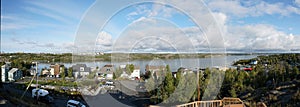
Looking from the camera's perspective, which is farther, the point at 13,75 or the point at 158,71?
the point at 13,75

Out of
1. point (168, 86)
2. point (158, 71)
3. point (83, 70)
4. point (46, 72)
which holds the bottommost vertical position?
point (46, 72)

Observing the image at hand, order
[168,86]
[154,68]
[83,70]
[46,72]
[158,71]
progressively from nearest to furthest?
1. [168,86]
2. [158,71]
3. [154,68]
4. [83,70]
5. [46,72]

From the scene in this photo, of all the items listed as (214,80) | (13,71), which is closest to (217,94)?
(214,80)

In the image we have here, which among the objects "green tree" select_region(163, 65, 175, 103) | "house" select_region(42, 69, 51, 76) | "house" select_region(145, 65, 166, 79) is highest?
"house" select_region(145, 65, 166, 79)

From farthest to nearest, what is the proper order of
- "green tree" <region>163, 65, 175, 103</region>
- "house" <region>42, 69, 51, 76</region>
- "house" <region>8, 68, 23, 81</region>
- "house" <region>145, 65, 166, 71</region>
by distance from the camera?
"house" <region>42, 69, 51, 76</region>, "house" <region>8, 68, 23, 81</region>, "house" <region>145, 65, 166, 71</region>, "green tree" <region>163, 65, 175, 103</region>

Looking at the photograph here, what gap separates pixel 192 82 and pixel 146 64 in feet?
16.6

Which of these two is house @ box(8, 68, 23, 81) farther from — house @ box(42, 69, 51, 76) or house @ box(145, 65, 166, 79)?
house @ box(145, 65, 166, 79)

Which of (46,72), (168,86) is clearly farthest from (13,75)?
(168,86)

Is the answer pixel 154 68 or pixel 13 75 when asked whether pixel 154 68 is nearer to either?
pixel 154 68

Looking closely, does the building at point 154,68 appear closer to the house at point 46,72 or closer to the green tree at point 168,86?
the green tree at point 168,86

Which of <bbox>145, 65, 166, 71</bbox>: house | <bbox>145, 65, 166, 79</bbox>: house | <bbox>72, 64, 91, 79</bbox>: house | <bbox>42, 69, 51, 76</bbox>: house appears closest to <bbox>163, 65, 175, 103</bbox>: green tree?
<bbox>145, 65, 166, 79</bbox>: house

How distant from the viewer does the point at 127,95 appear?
59.4 ft

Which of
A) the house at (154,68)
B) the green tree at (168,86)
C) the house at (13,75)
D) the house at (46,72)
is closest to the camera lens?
the green tree at (168,86)

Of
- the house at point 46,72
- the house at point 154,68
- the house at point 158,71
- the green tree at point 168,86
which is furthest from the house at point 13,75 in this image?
the green tree at point 168,86
